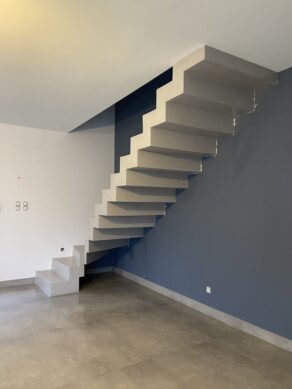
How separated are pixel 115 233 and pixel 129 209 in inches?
28.5

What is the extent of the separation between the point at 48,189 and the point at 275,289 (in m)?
4.08

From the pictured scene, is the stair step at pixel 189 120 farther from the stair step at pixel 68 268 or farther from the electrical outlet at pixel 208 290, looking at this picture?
the stair step at pixel 68 268

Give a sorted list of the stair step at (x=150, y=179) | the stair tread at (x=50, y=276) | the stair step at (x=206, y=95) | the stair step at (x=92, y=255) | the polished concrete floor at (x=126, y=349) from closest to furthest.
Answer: the polished concrete floor at (x=126, y=349) < the stair step at (x=206, y=95) < the stair step at (x=150, y=179) < the stair tread at (x=50, y=276) < the stair step at (x=92, y=255)

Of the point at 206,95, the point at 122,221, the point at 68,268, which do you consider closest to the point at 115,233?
the point at 122,221

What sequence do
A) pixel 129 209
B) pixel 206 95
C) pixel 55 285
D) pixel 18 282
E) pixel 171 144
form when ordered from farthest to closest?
1. pixel 18 282
2. pixel 55 285
3. pixel 129 209
4. pixel 171 144
5. pixel 206 95

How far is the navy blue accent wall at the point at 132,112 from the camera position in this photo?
17.4 ft

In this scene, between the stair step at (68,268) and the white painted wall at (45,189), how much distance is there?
26cm

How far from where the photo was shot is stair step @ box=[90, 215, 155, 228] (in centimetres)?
482

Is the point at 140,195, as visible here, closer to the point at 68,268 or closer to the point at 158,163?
the point at 158,163

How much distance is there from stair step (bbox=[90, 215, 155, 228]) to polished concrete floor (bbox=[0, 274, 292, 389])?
115 cm

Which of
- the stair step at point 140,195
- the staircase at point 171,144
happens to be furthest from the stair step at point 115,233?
the stair step at point 140,195

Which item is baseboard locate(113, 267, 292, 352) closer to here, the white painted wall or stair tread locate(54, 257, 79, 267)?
stair tread locate(54, 257, 79, 267)

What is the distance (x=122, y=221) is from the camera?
16.3ft

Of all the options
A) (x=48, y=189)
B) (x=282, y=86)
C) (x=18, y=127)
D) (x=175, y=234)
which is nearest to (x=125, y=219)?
(x=175, y=234)
